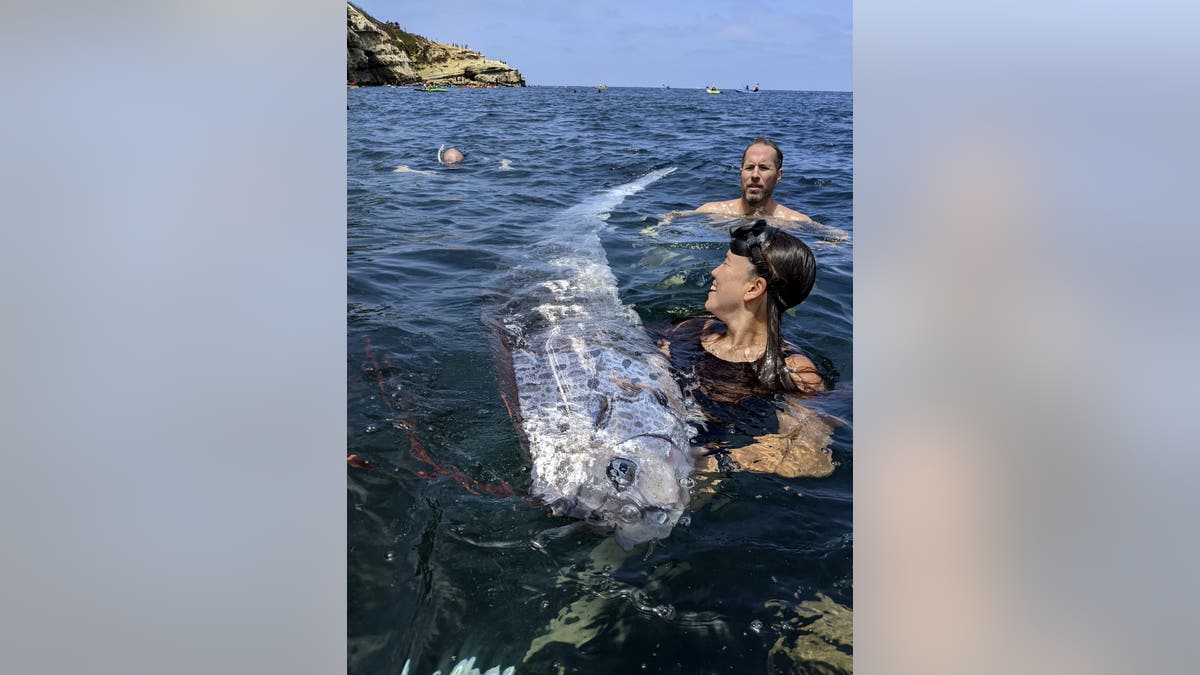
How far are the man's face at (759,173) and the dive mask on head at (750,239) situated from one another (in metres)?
4.03

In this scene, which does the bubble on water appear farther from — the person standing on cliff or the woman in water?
the person standing on cliff

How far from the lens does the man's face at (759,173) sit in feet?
24.8

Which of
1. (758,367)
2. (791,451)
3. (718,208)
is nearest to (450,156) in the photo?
(718,208)

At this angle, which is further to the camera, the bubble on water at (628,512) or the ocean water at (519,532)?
the bubble on water at (628,512)

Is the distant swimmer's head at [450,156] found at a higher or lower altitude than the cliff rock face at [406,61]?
lower

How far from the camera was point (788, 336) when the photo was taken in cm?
507

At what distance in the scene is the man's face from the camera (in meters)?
7.56

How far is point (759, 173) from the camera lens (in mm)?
7633

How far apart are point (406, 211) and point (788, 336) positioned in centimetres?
510

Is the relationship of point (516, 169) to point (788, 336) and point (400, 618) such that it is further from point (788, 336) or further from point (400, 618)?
point (400, 618)

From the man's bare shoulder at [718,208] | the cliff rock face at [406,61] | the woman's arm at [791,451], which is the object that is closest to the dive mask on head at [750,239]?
the woman's arm at [791,451]

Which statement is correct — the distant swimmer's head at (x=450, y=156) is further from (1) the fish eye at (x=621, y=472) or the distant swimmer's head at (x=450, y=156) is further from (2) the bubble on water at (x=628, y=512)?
(2) the bubble on water at (x=628, y=512)
